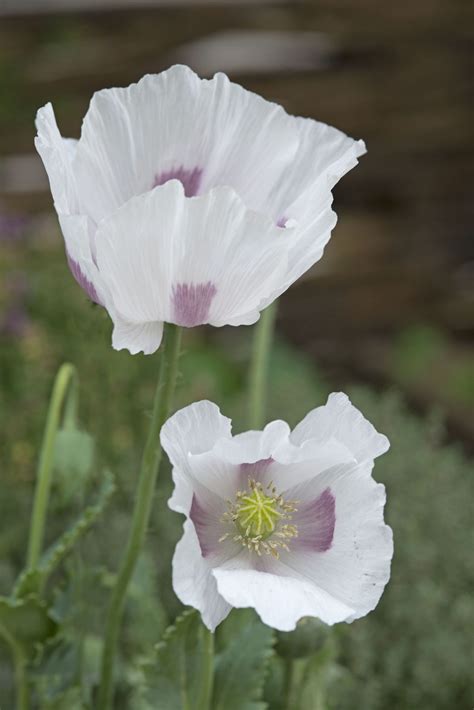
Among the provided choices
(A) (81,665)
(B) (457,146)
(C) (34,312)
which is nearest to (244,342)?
(B) (457,146)

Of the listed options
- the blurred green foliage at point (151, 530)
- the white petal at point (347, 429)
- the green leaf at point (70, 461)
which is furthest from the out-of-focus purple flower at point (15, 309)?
the white petal at point (347, 429)

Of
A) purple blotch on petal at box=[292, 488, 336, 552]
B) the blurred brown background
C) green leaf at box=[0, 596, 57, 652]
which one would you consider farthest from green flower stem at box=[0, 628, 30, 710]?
the blurred brown background

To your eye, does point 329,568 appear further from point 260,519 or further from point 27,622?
point 27,622

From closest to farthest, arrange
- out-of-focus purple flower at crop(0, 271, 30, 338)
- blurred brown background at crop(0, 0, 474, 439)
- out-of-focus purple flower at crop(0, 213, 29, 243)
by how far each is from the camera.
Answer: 1. out-of-focus purple flower at crop(0, 271, 30, 338)
2. out-of-focus purple flower at crop(0, 213, 29, 243)
3. blurred brown background at crop(0, 0, 474, 439)

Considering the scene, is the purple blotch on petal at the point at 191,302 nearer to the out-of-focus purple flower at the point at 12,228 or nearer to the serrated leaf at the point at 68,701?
the serrated leaf at the point at 68,701

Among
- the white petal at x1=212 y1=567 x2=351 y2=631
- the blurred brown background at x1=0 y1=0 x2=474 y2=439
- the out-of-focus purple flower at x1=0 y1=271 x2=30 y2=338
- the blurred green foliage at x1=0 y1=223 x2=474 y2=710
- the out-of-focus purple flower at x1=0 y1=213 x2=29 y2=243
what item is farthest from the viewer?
the blurred brown background at x1=0 y1=0 x2=474 y2=439

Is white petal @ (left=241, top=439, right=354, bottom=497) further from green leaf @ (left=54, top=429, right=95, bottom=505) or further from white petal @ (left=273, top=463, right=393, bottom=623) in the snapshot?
green leaf @ (left=54, top=429, right=95, bottom=505)
